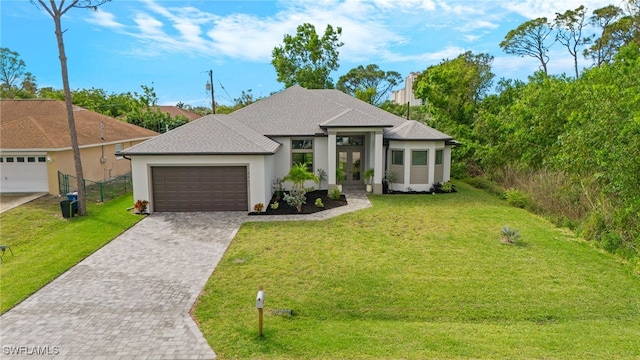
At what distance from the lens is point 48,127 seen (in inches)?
784

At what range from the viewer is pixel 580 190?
48.3 feet

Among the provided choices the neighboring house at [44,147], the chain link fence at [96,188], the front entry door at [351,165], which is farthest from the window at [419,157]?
the neighboring house at [44,147]

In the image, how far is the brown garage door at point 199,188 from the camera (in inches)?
599

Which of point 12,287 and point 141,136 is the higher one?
point 141,136

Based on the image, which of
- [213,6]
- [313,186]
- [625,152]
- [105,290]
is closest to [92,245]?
[105,290]

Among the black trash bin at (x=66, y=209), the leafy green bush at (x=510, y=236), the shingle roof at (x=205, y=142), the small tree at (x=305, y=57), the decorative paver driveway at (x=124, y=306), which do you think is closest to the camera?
the decorative paver driveway at (x=124, y=306)

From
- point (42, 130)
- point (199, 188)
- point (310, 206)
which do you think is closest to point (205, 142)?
point (199, 188)

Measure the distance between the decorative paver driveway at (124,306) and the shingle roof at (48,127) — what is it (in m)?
10.2

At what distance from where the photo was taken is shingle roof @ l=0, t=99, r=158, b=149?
59.5 ft

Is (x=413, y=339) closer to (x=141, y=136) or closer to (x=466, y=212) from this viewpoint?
(x=466, y=212)

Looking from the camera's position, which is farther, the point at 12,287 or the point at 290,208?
the point at 290,208

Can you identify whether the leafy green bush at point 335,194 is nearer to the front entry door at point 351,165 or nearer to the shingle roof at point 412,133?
the front entry door at point 351,165

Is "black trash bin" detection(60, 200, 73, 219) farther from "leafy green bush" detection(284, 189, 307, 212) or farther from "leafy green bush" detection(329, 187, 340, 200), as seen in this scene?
"leafy green bush" detection(329, 187, 340, 200)

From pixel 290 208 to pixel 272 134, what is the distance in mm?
4916
